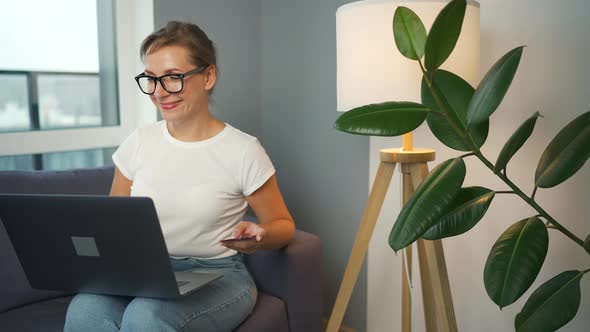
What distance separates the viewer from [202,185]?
5.85 ft

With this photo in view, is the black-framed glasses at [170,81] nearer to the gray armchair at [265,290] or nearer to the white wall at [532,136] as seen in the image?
the gray armchair at [265,290]

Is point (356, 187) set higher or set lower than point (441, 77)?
lower

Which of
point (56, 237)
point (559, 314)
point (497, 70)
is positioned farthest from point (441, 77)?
point (56, 237)

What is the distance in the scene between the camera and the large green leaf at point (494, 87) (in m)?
1.26

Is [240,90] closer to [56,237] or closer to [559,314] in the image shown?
[56,237]

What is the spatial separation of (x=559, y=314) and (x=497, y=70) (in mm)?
510

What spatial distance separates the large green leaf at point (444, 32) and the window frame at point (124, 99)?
60.2 inches

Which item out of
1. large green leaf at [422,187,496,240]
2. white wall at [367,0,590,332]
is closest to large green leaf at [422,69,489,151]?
large green leaf at [422,187,496,240]

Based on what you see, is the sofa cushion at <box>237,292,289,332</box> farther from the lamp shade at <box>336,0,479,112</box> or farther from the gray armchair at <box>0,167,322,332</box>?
the lamp shade at <box>336,0,479,112</box>

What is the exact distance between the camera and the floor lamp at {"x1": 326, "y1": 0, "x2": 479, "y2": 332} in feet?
5.33

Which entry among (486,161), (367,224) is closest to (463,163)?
(486,161)

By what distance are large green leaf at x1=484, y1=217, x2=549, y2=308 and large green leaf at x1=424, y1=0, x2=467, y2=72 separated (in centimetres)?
40

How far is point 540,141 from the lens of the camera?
1805 millimetres

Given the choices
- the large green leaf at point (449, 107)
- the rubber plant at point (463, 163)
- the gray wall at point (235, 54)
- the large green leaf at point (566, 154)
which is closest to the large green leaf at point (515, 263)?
the rubber plant at point (463, 163)
